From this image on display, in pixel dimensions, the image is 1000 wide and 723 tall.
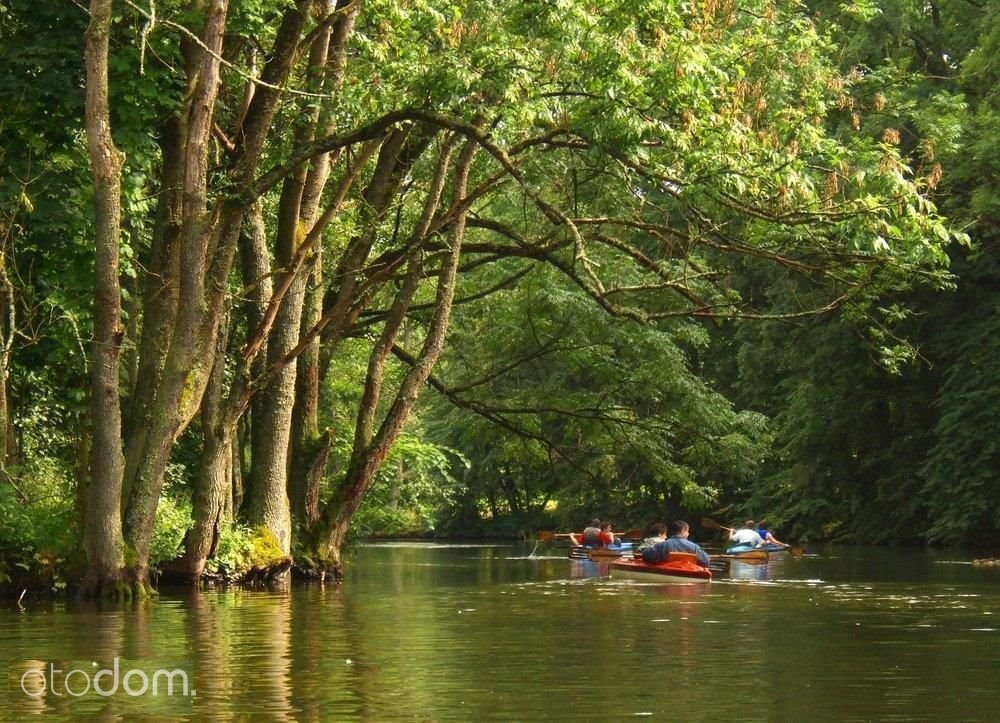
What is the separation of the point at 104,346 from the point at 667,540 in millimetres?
11938

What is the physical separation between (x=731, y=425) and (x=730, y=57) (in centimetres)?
1417

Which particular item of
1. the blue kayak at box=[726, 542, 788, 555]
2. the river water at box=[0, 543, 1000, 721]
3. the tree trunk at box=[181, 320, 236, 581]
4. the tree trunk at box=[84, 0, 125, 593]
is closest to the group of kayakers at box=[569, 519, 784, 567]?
the blue kayak at box=[726, 542, 788, 555]

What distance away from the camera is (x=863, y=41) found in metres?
38.0

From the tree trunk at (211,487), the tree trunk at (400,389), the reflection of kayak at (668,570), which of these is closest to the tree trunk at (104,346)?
the tree trunk at (211,487)

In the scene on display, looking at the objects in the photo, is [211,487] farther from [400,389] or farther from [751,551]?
[751,551]

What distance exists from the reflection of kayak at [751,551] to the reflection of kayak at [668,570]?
24.6ft

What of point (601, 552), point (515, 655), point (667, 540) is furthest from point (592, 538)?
point (515, 655)

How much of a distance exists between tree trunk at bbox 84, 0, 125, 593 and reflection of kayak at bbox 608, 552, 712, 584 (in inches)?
413

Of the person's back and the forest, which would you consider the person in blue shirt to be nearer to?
the forest

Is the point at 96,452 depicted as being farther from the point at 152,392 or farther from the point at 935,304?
the point at 935,304

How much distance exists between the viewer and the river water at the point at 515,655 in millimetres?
10305

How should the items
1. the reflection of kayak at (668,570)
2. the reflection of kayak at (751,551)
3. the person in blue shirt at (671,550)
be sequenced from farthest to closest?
the reflection of kayak at (751,551), the person in blue shirt at (671,550), the reflection of kayak at (668,570)

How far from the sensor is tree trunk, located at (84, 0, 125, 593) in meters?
18.5

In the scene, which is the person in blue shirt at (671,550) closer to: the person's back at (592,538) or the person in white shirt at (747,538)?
the person in white shirt at (747,538)
